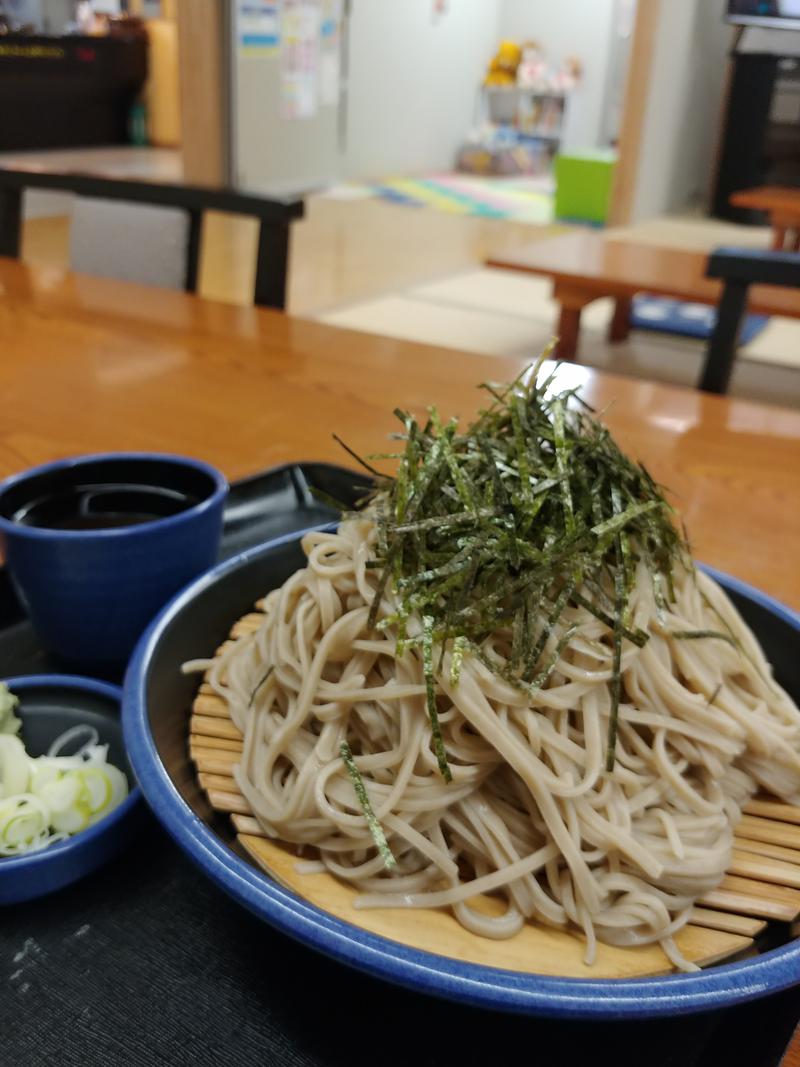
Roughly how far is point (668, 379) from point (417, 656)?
3686 mm

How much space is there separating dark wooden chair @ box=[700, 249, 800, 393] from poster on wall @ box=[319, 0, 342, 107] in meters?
7.10

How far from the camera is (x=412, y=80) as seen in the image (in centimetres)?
917

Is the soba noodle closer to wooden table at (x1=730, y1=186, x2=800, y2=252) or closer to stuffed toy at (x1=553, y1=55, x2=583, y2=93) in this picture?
wooden table at (x1=730, y1=186, x2=800, y2=252)

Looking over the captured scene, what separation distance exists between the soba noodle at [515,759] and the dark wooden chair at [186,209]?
1.44m

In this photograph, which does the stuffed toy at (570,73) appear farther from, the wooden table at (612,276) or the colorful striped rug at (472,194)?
the wooden table at (612,276)

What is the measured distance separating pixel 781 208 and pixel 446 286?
1870 mm

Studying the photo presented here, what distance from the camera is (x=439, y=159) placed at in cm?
988

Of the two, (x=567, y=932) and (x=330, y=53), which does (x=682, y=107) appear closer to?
(x=330, y=53)

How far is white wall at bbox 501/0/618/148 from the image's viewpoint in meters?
9.86

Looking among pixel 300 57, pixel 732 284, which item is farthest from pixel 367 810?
pixel 300 57

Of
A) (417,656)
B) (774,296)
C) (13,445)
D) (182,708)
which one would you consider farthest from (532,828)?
(774,296)

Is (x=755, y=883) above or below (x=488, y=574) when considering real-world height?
below

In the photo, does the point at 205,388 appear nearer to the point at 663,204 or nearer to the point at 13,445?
the point at 13,445

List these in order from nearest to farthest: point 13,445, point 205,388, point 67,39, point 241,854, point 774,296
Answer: point 241,854 → point 13,445 → point 205,388 → point 774,296 → point 67,39
